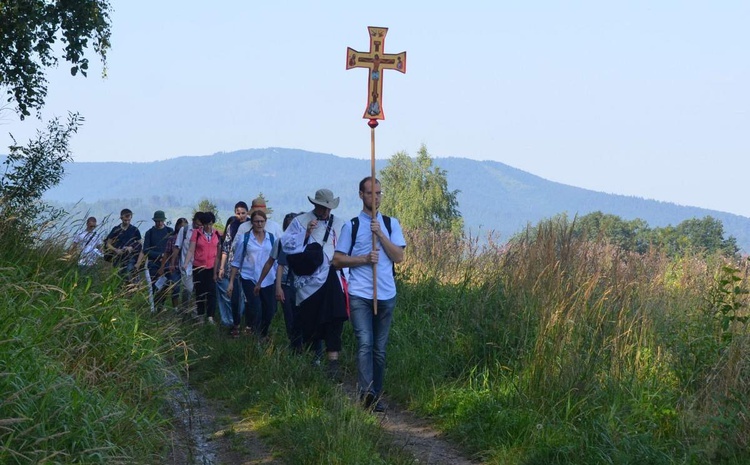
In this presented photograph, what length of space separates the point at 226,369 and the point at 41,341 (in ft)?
13.3

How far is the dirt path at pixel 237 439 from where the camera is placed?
746 cm

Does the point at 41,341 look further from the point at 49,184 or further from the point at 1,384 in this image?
the point at 49,184

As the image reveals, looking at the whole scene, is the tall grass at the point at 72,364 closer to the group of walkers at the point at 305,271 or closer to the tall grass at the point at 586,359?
the group of walkers at the point at 305,271

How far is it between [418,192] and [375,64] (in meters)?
101

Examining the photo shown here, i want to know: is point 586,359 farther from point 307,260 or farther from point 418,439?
point 307,260

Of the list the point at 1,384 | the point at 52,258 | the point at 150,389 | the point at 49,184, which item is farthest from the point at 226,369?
the point at 49,184

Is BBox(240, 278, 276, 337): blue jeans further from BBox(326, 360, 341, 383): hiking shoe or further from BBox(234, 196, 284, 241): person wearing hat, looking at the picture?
BBox(326, 360, 341, 383): hiking shoe

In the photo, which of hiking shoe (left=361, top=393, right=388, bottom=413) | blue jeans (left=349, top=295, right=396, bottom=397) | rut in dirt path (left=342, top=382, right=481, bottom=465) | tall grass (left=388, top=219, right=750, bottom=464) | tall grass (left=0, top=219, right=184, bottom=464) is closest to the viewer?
tall grass (left=0, top=219, right=184, bottom=464)

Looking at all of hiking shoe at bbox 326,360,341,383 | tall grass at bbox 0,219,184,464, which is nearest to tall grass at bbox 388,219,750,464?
hiking shoe at bbox 326,360,341,383

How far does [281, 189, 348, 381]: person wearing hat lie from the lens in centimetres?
1040

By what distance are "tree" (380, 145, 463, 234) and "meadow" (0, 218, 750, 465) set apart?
9441 cm

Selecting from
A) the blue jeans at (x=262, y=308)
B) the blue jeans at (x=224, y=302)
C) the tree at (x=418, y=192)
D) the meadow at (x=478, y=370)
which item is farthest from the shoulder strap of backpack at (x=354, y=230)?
the tree at (x=418, y=192)

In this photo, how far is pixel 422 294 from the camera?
13.7 meters

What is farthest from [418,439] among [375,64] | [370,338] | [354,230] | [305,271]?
[375,64]
